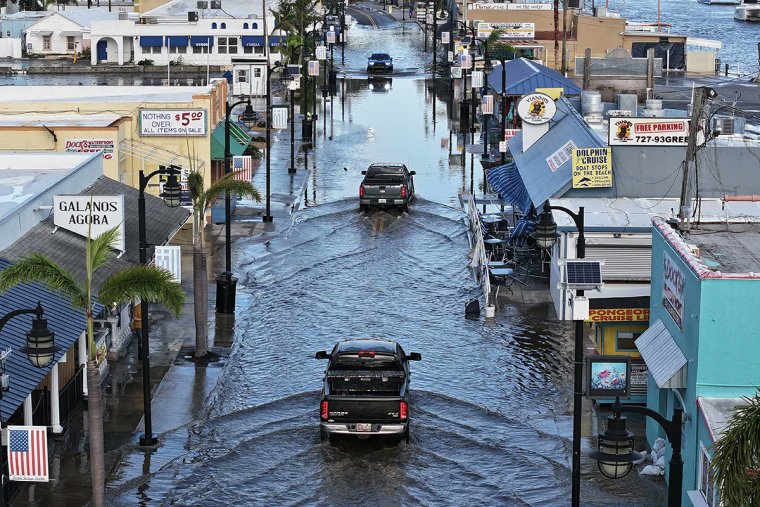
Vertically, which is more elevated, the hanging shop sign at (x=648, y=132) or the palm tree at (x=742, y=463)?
the hanging shop sign at (x=648, y=132)

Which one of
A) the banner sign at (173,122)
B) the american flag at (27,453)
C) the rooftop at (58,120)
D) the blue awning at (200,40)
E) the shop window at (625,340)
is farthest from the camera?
the blue awning at (200,40)

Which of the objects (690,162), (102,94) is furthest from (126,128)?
(690,162)

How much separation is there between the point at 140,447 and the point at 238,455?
2016 mm

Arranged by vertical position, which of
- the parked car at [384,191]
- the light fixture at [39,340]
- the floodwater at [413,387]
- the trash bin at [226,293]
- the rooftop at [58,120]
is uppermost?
the rooftop at [58,120]

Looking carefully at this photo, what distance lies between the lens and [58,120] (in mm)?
46125

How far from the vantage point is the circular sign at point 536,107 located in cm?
4562

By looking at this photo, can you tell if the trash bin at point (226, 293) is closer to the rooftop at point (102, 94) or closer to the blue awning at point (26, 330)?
the blue awning at point (26, 330)

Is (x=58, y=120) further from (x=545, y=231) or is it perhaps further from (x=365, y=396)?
(x=545, y=231)

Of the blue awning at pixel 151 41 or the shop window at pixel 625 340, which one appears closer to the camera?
the shop window at pixel 625 340

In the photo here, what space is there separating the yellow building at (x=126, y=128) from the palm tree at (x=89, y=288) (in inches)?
762

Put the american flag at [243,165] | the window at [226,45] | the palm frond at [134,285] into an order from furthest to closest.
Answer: the window at [226,45]
the american flag at [243,165]
the palm frond at [134,285]

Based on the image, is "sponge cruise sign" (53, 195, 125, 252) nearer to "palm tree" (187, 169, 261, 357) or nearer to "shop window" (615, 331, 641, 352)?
"palm tree" (187, 169, 261, 357)

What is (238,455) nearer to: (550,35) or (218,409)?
(218,409)

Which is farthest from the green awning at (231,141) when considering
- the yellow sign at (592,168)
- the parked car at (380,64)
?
the parked car at (380,64)
